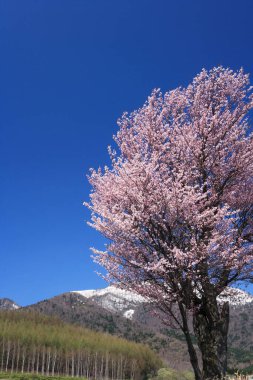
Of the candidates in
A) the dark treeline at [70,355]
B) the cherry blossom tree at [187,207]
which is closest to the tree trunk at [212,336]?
the cherry blossom tree at [187,207]

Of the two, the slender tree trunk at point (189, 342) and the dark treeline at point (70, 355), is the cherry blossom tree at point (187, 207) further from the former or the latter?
the dark treeline at point (70, 355)

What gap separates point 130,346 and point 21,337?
150ft

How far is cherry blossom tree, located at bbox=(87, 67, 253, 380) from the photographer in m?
18.1

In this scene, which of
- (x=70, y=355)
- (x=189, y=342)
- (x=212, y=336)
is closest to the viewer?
(x=189, y=342)

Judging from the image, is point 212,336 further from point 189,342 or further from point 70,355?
point 70,355

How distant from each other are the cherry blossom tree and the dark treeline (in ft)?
309

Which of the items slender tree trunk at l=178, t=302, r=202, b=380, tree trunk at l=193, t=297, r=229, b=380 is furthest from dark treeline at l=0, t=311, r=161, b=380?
slender tree trunk at l=178, t=302, r=202, b=380

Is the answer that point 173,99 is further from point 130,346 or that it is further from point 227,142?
point 130,346

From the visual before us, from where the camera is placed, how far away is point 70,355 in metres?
125

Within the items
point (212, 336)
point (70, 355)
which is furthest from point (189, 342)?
point (70, 355)

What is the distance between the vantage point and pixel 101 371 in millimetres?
126875

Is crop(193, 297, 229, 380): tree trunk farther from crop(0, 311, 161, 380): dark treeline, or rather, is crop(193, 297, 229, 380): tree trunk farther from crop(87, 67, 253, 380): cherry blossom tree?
crop(0, 311, 161, 380): dark treeline

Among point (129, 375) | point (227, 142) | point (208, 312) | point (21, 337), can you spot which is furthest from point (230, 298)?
point (129, 375)

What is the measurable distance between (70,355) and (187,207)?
388 feet
